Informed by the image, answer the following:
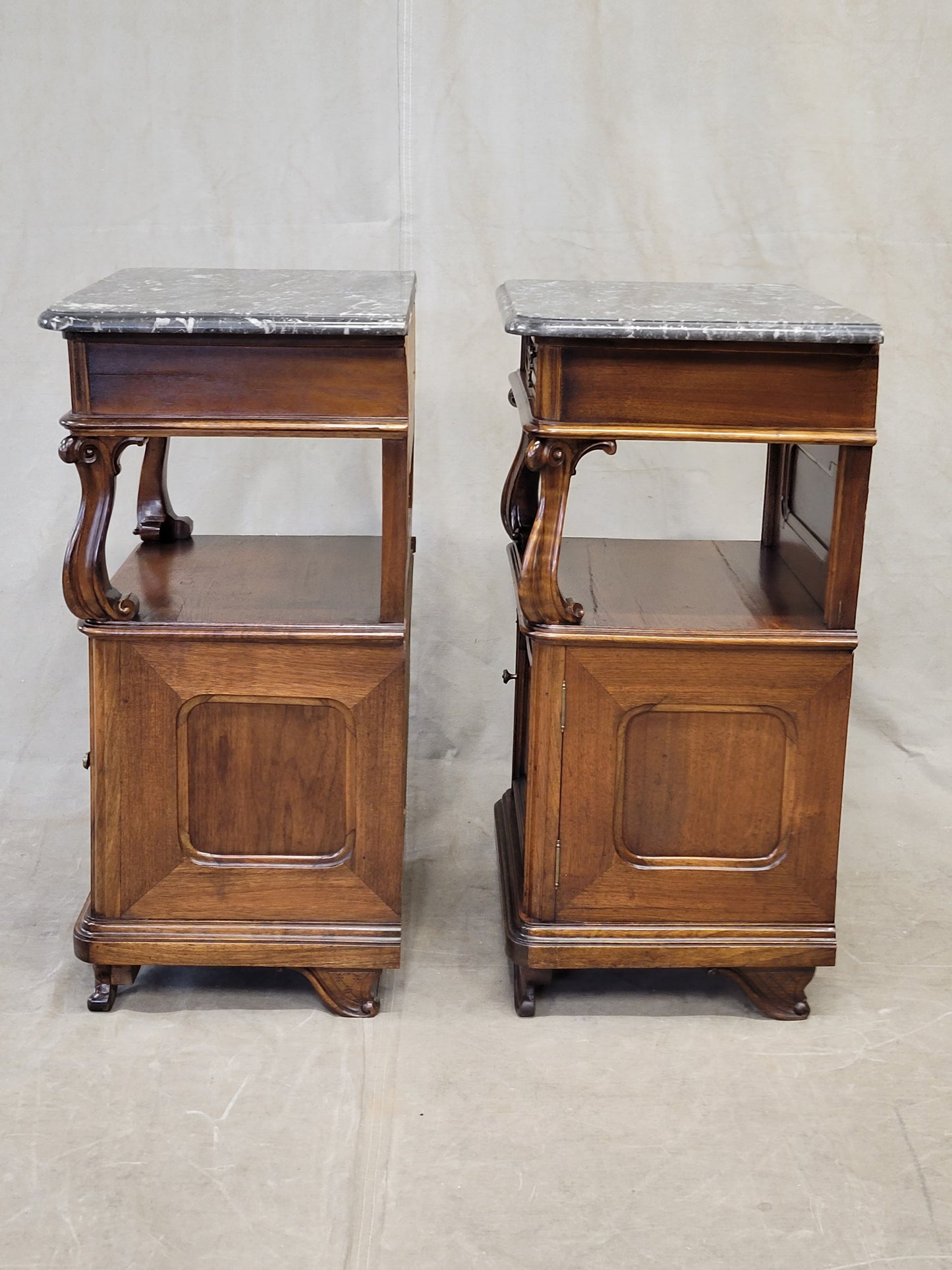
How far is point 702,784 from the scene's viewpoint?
7.70 ft

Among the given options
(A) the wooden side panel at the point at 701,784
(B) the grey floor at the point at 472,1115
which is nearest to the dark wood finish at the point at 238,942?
(B) the grey floor at the point at 472,1115

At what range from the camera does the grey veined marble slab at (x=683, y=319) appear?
209 cm

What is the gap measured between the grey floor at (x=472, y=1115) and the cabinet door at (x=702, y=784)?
23 centimetres

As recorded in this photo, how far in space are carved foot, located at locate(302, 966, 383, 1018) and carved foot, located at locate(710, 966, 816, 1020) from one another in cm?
57

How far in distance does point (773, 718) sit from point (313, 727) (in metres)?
0.73

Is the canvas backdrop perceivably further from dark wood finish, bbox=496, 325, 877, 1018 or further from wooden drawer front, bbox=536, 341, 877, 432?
wooden drawer front, bbox=536, 341, 877, 432

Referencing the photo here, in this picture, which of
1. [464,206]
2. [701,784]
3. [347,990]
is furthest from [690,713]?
[464,206]

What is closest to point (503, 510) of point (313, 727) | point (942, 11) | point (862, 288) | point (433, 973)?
point (313, 727)

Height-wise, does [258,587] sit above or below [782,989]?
above

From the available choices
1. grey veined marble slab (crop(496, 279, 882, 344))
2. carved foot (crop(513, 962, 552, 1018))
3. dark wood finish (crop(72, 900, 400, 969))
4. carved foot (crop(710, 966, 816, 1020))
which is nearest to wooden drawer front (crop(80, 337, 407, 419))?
grey veined marble slab (crop(496, 279, 882, 344))

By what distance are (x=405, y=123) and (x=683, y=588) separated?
4.46 feet

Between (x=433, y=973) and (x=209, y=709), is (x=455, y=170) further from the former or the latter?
(x=433, y=973)

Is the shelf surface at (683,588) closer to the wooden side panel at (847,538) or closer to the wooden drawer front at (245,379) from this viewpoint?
the wooden side panel at (847,538)

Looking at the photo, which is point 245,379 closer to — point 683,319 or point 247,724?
point 247,724
